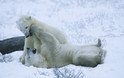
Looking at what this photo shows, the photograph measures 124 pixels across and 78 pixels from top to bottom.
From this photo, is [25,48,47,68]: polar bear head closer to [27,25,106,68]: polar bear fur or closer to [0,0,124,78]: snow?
[27,25,106,68]: polar bear fur

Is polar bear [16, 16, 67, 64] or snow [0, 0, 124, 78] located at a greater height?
polar bear [16, 16, 67, 64]

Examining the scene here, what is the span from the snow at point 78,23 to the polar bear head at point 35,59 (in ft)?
1.58

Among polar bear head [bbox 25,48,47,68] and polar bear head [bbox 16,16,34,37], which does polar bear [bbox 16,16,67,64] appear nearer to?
polar bear head [bbox 16,16,34,37]

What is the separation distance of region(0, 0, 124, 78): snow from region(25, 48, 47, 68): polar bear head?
1.58ft

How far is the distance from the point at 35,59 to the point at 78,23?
335 inches

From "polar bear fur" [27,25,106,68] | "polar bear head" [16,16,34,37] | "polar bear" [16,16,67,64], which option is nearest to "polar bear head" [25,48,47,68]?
"polar bear fur" [27,25,106,68]

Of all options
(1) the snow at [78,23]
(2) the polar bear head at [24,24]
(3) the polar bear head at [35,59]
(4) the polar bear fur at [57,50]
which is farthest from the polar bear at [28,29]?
(1) the snow at [78,23]

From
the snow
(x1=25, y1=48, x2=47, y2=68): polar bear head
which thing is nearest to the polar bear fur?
(x1=25, y1=48, x2=47, y2=68): polar bear head

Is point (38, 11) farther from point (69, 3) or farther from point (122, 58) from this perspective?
point (122, 58)

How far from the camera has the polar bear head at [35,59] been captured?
22.5 feet

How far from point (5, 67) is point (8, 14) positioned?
1216cm

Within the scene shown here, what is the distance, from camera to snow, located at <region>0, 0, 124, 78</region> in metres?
6.05

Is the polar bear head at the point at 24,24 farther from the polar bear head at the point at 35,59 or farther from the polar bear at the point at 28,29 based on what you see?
the polar bear head at the point at 35,59

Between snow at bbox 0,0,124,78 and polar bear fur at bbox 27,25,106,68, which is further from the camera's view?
polar bear fur at bbox 27,25,106,68
